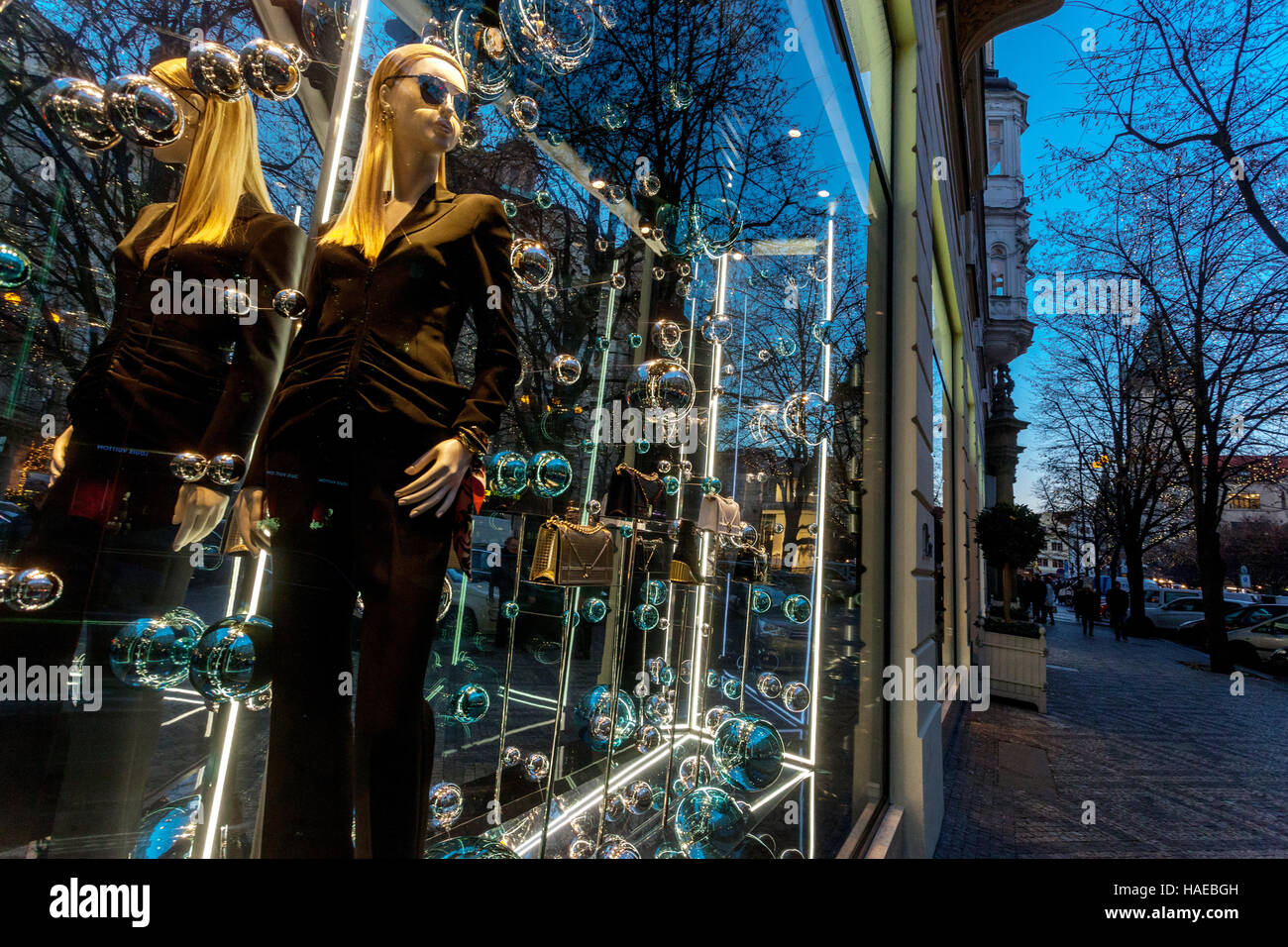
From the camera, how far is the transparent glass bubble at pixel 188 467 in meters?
0.79

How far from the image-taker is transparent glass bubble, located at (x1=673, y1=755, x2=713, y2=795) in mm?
3051

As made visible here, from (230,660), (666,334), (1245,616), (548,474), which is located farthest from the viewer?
(1245,616)

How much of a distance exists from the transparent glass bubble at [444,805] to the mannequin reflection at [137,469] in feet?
2.03

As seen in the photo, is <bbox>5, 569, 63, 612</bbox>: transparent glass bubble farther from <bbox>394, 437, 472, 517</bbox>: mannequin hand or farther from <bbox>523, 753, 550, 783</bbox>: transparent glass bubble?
<bbox>523, 753, 550, 783</bbox>: transparent glass bubble

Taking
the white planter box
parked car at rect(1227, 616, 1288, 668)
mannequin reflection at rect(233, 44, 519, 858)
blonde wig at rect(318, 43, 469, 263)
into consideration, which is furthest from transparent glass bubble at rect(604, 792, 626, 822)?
parked car at rect(1227, 616, 1288, 668)

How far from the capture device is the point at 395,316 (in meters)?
1.00

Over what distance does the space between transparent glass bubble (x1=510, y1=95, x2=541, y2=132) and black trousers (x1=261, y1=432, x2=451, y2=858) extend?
48.6 inches

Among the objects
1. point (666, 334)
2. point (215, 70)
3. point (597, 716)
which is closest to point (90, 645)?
point (215, 70)

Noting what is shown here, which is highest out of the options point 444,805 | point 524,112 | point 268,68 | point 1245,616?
point 524,112

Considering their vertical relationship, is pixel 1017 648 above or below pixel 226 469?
below

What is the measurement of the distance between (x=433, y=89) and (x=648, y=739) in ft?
9.83

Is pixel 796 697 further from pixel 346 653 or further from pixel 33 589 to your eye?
pixel 33 589

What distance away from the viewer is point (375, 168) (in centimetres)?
108

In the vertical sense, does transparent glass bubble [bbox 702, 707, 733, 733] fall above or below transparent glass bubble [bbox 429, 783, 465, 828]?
below
